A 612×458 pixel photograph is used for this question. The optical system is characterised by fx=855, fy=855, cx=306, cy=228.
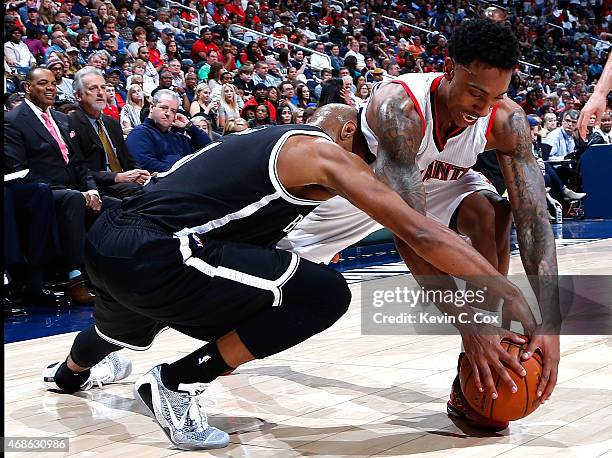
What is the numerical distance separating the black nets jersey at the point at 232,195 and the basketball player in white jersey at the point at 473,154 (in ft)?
1.54

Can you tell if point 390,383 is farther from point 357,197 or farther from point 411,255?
point 357,197

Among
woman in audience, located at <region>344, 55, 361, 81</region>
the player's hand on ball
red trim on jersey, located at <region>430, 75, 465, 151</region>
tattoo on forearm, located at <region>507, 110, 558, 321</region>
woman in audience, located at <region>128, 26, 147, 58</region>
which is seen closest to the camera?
the player's hand on ball

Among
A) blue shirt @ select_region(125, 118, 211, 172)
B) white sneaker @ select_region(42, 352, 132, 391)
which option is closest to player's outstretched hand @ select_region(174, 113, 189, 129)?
blue shirt @ select_region(125, 118, 211, 172)

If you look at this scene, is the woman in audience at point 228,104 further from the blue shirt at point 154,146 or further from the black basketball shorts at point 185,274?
the black basketball shorts at point 185,274

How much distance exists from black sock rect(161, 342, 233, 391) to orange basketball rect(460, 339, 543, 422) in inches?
29.1

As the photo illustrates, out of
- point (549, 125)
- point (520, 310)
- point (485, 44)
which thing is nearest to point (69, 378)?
point (520, 310)

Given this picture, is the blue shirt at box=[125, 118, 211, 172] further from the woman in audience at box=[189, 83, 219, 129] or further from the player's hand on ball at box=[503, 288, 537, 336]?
the player's hand on ball at box=[503, 288, 537, 336]

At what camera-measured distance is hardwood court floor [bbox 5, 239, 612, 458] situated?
2461 mm

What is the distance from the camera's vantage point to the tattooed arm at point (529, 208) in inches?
108

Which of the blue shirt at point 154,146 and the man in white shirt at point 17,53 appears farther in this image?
the man in white shirt at point 17,53

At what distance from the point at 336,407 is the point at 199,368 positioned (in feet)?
2.06

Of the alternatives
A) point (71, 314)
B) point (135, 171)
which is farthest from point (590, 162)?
point (71, 314)

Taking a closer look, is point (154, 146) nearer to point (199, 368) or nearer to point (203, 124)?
point (203, 124)

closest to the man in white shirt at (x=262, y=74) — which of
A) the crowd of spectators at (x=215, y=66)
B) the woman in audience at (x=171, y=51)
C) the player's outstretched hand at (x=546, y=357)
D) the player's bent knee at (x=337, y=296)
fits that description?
the crowd of spectators at (x=215, y=66)
